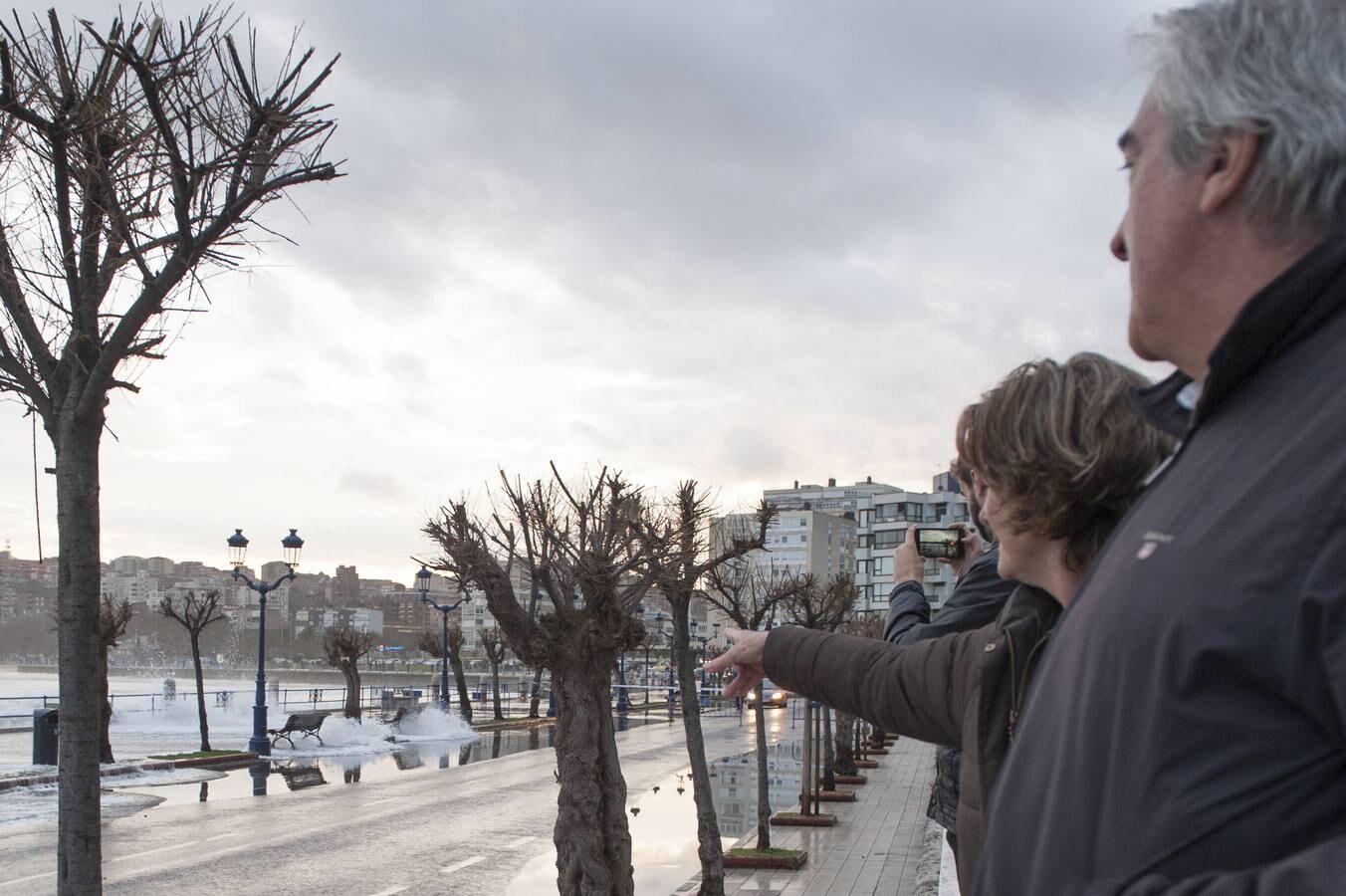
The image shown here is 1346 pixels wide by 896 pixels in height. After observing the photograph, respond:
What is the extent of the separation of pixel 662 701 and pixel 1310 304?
199 feet

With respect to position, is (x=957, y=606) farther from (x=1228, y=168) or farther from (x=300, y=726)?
(x=300, y=726)

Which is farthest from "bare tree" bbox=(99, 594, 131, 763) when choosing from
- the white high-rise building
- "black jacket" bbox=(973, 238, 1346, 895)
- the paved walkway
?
the white high-rise building

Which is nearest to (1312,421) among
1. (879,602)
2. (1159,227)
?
(1159,227)

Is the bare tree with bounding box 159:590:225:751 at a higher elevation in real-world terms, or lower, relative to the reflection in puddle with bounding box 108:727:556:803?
higher

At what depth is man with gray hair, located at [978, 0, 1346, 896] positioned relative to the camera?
2.88ft

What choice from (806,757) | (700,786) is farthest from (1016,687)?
(806,757)

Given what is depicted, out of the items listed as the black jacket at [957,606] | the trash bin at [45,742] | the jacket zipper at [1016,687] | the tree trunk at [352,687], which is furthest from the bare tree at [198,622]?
the jacket zipper at [1016,687]

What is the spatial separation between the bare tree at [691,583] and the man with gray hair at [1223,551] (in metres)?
10.1

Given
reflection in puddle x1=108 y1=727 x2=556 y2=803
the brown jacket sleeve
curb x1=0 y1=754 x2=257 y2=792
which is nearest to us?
the brown jacket sleeve

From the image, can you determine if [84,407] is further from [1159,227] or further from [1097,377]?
[1159,227]

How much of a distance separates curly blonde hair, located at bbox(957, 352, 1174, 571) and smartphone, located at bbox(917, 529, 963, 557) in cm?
152

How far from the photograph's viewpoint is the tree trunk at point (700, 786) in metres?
12.1

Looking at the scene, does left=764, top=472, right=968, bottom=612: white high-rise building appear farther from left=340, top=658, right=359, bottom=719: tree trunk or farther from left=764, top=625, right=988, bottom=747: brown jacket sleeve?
left=764, top=625, right=988, bottom=747: brown jacket sleeve

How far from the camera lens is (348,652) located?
116 ft
